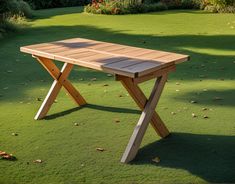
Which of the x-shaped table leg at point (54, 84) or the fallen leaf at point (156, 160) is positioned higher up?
the x-shaped table leg at point (54, 84)

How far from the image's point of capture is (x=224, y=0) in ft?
50.5

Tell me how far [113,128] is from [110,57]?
91cm

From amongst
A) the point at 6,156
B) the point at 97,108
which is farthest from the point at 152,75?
the point at 97,108

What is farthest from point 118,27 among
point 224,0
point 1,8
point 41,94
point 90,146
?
point 90,146

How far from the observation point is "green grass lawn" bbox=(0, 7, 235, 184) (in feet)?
11.8

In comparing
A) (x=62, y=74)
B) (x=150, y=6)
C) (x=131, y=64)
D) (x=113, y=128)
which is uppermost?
(x=131, y=64)

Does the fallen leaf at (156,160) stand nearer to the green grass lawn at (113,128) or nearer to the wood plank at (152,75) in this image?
the green grass lawn at (113,128)

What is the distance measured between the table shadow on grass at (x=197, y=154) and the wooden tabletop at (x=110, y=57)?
2.79 ft

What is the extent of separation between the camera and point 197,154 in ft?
13.0

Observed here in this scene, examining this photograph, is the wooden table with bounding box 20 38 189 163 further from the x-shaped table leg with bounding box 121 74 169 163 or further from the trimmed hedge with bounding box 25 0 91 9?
the trimmed hedge with bounding box 25 0 91 9

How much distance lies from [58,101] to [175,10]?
1214 cm

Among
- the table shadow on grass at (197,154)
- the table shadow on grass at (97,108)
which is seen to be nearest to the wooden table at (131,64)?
the table shadow on grass at (197,154)

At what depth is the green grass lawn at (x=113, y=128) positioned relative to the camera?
3609mm

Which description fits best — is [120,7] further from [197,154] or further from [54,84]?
[197,154]
